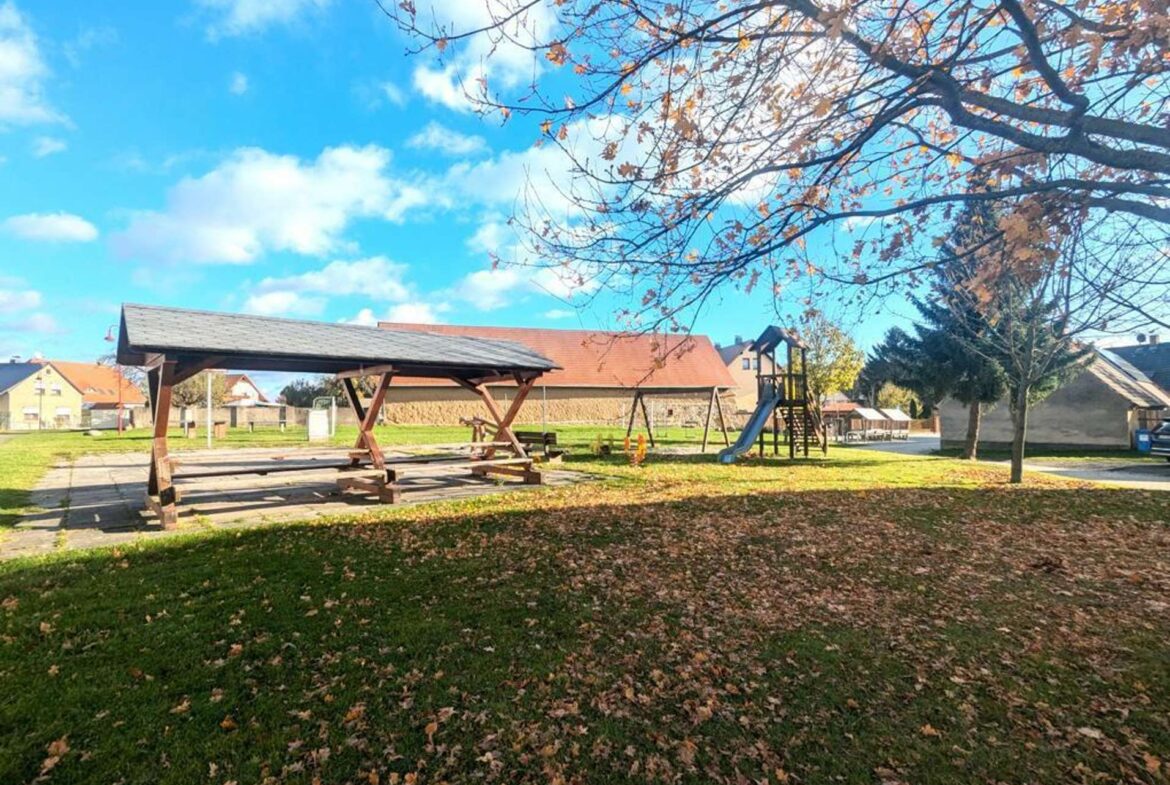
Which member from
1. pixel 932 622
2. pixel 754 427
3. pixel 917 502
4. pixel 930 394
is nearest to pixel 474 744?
pixel 932 622

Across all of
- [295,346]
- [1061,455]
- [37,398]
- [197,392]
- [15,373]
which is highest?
[15,373]

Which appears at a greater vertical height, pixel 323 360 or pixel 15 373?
pixel 15 373

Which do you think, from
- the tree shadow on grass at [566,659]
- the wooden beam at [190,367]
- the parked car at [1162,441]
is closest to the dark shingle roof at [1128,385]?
the parked car at [1162,441]

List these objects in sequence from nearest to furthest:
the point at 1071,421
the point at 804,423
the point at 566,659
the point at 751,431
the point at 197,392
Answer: the point at 566,659 → the point at 751,431 → the point at 804,423 → the point at 1071,421 → the point at 197,392

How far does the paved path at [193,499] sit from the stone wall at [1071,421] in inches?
879

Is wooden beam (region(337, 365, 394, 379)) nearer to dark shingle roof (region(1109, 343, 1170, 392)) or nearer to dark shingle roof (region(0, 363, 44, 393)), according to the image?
dark shingle roof (region(1109, 343, 1170, 392))

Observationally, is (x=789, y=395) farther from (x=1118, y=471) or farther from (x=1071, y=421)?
(x=1071, y=421)

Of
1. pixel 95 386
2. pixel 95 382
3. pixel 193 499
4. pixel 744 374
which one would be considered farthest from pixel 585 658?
pixel 95 382

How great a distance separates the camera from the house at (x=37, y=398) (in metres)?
56.7

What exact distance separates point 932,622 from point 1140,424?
27.9 m

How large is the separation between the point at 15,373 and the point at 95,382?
845 centimetres

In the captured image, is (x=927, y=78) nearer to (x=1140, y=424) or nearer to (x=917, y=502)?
(x=917, y=502)

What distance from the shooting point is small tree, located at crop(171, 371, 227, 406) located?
129 feet

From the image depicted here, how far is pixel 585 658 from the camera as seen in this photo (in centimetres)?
380
